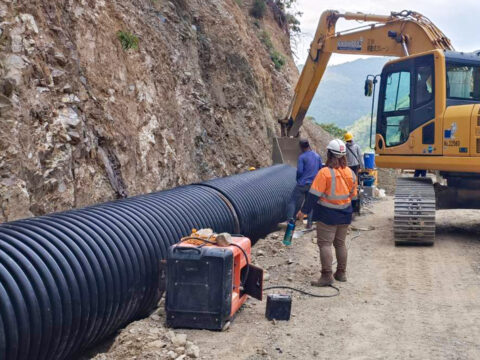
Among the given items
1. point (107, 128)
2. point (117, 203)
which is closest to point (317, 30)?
point (107, 128)

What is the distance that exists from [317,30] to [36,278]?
38.8ft

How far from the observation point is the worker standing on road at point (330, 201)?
7.12 metres

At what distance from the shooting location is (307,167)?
10.5 meters

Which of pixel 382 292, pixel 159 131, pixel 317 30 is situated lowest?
pixel 382 292

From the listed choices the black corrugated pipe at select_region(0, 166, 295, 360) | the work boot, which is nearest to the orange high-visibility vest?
the work boot

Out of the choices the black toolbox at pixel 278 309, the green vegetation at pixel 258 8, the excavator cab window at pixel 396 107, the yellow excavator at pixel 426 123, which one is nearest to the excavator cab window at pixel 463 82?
the yellow excavator at pixel 426 123

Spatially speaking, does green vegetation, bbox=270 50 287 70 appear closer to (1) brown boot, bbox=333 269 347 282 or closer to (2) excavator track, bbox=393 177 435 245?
(2) excavator track, bbox=393 177 435 245

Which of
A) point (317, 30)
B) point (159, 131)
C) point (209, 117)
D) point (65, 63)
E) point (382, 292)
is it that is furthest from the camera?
point (209, 117)

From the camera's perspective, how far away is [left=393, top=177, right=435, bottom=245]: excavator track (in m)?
9.85

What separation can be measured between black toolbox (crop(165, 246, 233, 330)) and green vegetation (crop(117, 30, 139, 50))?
23.7 feet

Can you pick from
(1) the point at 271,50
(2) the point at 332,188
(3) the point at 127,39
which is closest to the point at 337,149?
(2) the point at 332,188

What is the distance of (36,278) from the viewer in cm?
397

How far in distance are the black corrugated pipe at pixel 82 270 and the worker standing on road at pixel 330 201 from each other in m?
1.42

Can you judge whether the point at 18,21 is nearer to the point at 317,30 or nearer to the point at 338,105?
the point at 317,30
